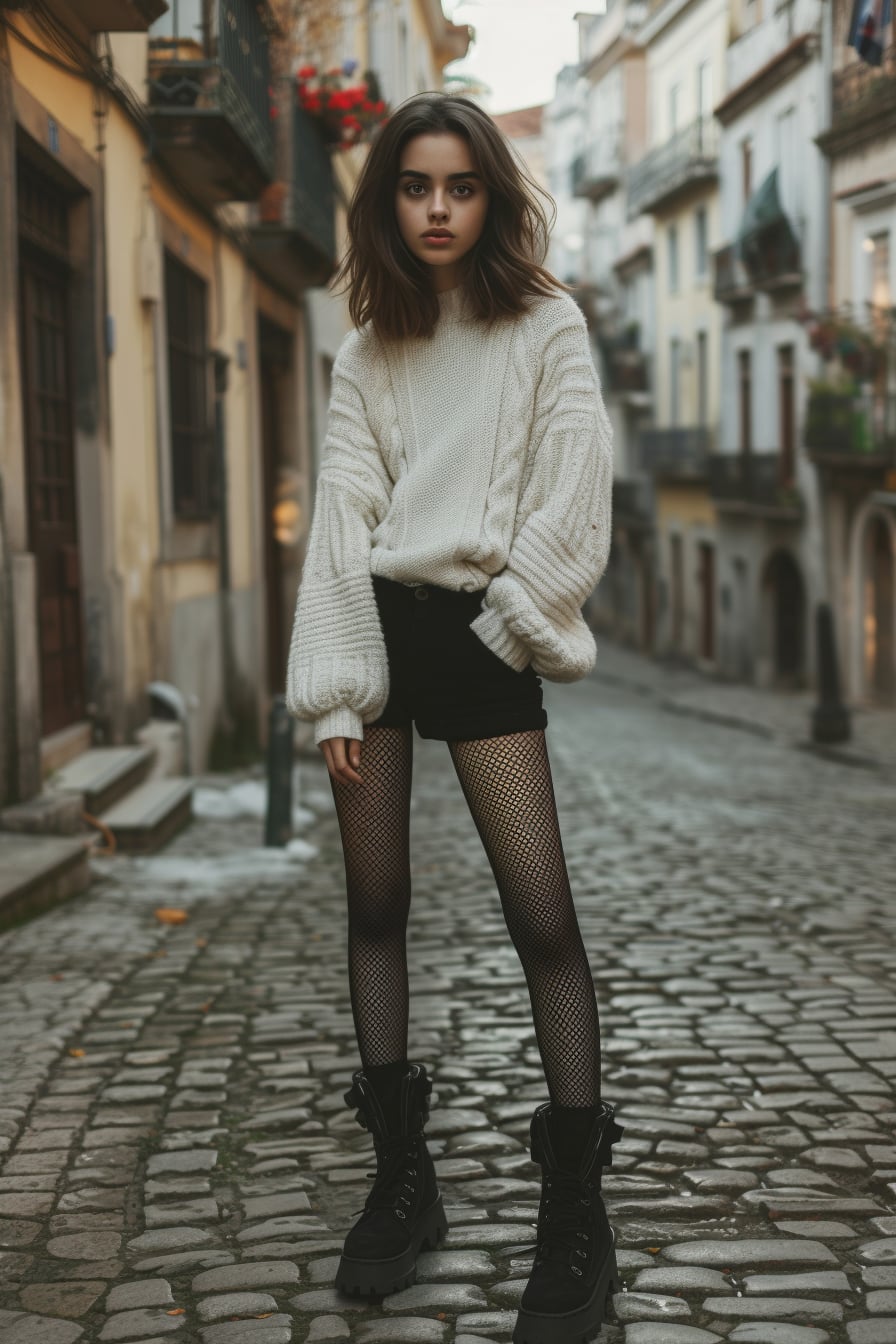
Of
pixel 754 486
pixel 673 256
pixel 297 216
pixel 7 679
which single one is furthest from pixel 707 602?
pixel 7 679

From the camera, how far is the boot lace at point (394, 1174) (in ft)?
9.02

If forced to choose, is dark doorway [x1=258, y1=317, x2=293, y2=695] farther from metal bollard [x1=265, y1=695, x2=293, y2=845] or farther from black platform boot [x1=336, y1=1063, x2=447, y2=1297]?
black platform boot [x1=336, y1=1063, x2=447, y2=1297]

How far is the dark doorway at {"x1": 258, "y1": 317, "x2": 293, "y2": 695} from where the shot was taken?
16.4m

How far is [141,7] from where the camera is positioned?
24.6 feet

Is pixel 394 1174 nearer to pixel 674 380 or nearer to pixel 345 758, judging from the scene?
pixel 345 758

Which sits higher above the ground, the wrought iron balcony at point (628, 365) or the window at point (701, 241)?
the window at point (701, 241)

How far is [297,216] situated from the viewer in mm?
13523

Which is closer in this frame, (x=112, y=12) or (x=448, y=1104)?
(x=448, y=1104)

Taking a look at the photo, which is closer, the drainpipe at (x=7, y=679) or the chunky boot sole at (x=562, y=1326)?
the chunky boot sole at (x=562, y=1326)

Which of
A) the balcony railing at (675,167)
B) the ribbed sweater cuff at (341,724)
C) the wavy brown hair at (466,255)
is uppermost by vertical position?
the balcony railing at (675,167)

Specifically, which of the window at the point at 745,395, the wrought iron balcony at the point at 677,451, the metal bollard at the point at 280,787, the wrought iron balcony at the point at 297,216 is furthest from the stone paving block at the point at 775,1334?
the wrought iron balcony at the point at 677,451

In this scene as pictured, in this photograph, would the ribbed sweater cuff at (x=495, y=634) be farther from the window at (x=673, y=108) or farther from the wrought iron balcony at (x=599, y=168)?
the wrought iron balcony at (x=599, y=168)

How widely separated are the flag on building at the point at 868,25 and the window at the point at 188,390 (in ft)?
23.9

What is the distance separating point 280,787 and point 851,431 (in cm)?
1634
